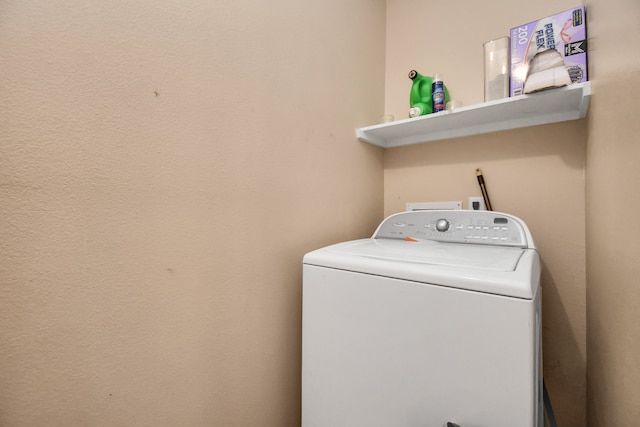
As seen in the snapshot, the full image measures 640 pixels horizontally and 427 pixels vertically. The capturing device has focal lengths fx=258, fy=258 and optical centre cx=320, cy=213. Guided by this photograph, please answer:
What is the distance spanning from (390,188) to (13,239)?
1516mm

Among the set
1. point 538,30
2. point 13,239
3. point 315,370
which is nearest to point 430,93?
point 538,30

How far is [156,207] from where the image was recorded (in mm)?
669

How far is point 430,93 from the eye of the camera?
131cm

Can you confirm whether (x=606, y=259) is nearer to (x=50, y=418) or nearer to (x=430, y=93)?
(x=430, y=93)

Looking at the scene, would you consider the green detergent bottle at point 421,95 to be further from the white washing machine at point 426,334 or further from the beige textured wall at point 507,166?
the white washing machine at point 426,334

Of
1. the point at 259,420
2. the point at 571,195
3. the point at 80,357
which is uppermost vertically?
the point at 571,195

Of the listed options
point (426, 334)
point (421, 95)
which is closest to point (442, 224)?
point (426, 334)

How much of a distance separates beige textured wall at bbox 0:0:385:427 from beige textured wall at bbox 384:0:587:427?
0.67 metres

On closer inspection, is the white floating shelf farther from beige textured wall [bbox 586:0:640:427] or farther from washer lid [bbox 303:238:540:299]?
washer lid [bbox 303:238:540:299]

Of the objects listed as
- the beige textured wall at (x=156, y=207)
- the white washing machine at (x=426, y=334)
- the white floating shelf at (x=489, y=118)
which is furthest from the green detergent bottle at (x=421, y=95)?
the white washing machine at (x=426, y=334)

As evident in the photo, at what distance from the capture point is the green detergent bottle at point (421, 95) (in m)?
1.30

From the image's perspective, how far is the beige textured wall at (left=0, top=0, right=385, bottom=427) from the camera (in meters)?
0.51

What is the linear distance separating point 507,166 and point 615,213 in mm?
727

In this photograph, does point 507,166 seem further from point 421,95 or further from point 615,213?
point 615,213
